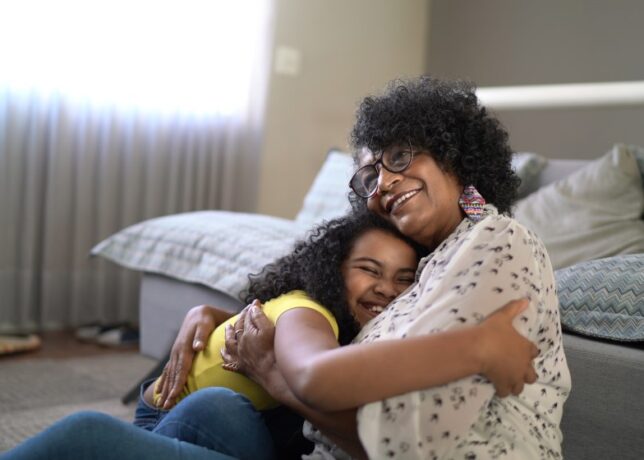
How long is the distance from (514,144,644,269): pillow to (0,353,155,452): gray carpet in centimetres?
133

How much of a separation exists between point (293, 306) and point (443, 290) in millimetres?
277

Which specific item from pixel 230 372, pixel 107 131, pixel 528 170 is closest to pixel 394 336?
pixel 230 372

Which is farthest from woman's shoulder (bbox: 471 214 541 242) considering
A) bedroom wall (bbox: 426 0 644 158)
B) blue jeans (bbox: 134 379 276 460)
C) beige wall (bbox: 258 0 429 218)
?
beige wall (bbox: 258 0 429 218)

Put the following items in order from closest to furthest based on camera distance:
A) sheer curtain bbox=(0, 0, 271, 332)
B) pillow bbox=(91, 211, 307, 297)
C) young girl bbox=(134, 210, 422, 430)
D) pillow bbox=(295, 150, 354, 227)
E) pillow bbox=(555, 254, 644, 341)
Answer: young girl bbox=(134, 210, 422, 430) < pillow bbox=(555, 254, 644, 341) < pillow bbox=(91, 211, 307, 297) < pillow bbox=(295, 150, 354, 227) < sheer curtain bbox=(0, 0, 271, 332)

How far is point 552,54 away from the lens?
3.88 meters

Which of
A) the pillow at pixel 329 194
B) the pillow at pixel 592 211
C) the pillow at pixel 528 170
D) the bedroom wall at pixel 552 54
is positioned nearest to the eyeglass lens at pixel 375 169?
the pillow at pixel 592 211

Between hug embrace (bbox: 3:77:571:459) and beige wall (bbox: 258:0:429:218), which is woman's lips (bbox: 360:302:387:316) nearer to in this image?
hug embrace (bbox: 3:77:571:459)

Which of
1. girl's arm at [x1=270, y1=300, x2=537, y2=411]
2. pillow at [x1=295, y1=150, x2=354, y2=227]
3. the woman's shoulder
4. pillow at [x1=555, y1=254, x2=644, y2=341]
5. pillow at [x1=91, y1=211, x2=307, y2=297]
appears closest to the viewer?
girl's arm at [x1=270, y1=300, x2=537, y2=411]

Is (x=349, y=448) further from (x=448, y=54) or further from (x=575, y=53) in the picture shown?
(x=448, y=54)

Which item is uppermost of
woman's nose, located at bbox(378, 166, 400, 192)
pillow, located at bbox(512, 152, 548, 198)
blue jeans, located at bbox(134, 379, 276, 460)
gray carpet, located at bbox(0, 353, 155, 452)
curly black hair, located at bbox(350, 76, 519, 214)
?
curly black hair, located at bbox(350, 76, 519, 214)

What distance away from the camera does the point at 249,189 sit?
12.6 feet

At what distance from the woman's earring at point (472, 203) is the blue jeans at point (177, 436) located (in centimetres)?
45

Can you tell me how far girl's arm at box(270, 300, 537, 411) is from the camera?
862 mm

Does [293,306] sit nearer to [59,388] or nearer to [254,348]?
[254,348]
